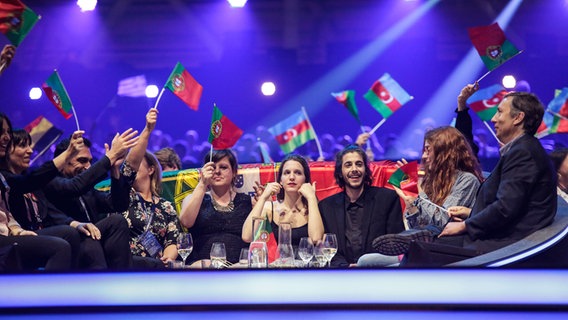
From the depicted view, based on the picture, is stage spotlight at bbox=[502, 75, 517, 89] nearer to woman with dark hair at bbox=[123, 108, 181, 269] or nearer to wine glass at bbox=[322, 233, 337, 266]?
woman with dark hair at bbox=[123, 108, 181, 269]

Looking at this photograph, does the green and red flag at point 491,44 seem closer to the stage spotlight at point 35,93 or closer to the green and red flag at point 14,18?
the green and red flag at point 14,18

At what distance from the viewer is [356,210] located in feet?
14.7

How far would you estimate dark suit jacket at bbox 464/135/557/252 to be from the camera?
3396mm

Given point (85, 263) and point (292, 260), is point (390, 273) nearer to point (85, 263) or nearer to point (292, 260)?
point (292, 260)

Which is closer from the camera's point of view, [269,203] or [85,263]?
[85,263]

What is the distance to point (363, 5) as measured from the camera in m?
12.3

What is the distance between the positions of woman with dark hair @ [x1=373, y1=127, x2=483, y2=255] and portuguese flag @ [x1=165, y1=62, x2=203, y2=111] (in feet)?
5.91

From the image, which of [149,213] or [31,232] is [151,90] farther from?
[31,232]

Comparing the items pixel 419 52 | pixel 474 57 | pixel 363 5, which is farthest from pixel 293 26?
pixel 474 57

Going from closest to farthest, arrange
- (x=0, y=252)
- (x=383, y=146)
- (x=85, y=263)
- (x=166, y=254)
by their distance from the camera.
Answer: (x=0, y=252) → (x=85, y=263) → (x=166, y=254) → (x=383, y=146)

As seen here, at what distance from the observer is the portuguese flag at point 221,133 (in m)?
4.88

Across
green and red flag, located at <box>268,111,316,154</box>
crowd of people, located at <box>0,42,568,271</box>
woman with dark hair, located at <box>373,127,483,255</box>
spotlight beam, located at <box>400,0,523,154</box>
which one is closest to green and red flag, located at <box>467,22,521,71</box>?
crowd of people, located at <box>0,42,568,271</box>

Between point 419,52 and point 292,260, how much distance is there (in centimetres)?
921

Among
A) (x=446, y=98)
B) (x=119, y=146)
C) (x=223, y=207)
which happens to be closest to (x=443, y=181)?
(x=223, y=207)
